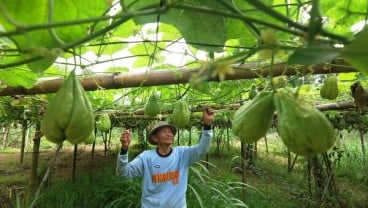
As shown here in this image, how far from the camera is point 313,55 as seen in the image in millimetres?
806

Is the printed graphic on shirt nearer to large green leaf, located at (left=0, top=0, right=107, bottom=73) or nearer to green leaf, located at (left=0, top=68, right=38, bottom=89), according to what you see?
green leaf, located at (left=0, top=68, right=38, bottom=89)

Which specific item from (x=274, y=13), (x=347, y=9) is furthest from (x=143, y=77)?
(x=274, y=13)

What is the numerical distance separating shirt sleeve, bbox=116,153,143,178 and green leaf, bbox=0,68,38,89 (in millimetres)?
1783

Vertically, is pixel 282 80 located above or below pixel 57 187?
above

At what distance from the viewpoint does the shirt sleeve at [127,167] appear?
401cm

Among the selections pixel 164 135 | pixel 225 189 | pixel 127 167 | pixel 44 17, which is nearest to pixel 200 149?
pixel 164 135

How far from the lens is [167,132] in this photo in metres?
4.46

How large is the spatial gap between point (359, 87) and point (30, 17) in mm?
1080

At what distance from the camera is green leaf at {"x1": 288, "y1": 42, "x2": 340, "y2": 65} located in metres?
0.77

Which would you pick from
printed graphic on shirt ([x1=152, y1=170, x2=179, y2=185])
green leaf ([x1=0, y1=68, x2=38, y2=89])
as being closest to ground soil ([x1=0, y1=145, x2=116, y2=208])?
printed graphic on shirt ([x1=152, y1=170, x2=179, y2=185])

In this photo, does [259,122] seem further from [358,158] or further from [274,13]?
[358,158]

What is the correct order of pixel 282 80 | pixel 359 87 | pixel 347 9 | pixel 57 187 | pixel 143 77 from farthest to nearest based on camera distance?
pixel 57 187 < pixel 143 77 < pixel 347 9 < pixel 359 87 < pixel 282 80

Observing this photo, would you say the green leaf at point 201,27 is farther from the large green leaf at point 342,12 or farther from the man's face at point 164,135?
the man's face at point 164,135

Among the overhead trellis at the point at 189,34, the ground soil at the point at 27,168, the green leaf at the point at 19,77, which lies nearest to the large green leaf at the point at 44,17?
the overhead trellis at the point at 189,34
